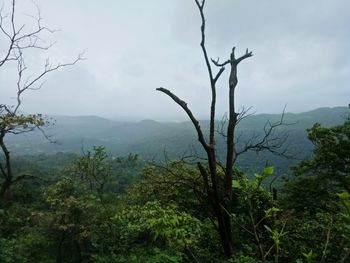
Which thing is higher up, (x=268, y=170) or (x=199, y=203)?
(x=268, y=170)

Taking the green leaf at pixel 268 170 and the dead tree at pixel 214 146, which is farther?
the dead tree at pixel 214 146

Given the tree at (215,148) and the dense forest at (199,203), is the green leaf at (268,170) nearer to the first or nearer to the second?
the dense forest at (199,203)

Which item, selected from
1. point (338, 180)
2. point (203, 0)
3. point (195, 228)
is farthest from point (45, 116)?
point (338, 180)

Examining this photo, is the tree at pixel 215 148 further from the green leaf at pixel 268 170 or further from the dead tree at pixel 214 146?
the green leaf at pixel 268 170

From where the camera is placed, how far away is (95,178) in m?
27.5

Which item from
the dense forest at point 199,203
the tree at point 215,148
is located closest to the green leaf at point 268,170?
the dense forest at point 199,203

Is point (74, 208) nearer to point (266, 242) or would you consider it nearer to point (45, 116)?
point (45, 116)

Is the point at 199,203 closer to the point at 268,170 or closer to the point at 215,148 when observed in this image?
the point at 215,148

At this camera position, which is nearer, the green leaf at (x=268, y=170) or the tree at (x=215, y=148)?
the green leaf at (x=268, y=170)

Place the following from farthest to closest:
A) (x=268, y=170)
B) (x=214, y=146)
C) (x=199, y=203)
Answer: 1. (x=199, y=203)
2. (x=214, y=146)
3. (x=268, y=170)

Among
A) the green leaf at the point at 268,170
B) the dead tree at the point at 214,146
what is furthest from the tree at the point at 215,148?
the green leaf at the point at 268,170

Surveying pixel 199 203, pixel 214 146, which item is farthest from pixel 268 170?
pixel 199 203

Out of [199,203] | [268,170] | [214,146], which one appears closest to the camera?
[268,170]

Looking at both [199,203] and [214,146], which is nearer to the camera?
[214,146]
